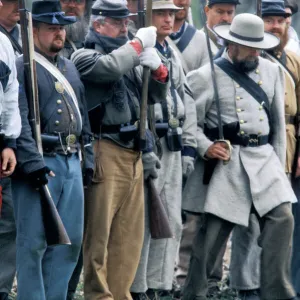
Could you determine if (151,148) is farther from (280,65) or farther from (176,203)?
(280,65)

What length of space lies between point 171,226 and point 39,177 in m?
1.82

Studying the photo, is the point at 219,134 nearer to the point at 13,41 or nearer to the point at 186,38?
the point at 186,38

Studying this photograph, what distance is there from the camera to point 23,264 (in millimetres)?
8336

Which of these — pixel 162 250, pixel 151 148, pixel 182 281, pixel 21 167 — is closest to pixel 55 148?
pixel 21 167

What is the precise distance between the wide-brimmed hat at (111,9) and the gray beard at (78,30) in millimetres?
425

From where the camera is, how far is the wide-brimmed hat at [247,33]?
9.83m

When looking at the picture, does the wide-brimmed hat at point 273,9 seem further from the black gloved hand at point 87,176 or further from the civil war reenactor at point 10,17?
the black gloved hand at point 87,176

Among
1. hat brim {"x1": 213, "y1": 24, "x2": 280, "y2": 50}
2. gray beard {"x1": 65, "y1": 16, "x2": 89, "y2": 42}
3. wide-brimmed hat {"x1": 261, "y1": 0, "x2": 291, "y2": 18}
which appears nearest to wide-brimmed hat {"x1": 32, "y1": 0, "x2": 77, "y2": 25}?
Answer: gray beard {"x1": 65, "y1": 16, "x2": 89, "y2": 42}

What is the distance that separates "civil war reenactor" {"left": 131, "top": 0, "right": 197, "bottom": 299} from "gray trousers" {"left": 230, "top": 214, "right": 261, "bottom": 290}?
27.0 inches

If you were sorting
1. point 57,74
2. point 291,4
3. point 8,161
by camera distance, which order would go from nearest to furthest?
1. point 8,161
2. point 57,74
3. point 291,4

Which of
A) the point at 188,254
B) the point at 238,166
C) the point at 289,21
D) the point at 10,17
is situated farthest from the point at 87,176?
the point at 289,21

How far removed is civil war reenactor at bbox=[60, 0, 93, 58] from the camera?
373 inches

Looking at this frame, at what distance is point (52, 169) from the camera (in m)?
8.49

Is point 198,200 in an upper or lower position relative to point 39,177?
lower
